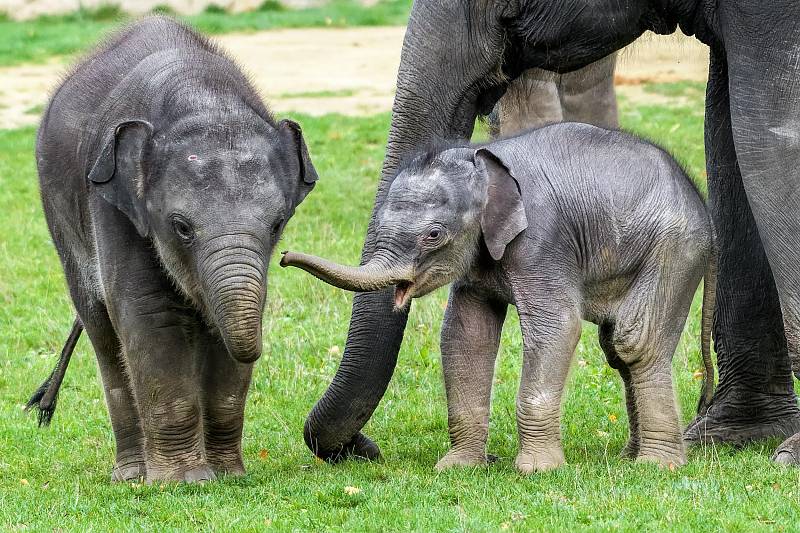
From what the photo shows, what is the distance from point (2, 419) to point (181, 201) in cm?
292

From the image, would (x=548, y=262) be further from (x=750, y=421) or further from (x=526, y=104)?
(x=526, y=104)

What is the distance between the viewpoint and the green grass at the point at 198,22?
2195 cm

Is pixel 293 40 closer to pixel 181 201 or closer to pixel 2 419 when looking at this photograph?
pixel 2 419

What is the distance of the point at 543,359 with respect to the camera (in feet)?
21.3

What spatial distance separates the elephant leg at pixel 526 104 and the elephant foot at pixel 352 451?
1.57 m

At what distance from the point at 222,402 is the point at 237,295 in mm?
1153

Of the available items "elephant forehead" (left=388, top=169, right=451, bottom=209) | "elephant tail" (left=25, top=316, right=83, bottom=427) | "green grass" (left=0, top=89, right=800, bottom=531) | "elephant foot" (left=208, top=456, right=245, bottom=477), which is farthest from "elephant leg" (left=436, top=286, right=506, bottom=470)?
"elephant tail" (left=25, top=316, right=83, bottom=427)

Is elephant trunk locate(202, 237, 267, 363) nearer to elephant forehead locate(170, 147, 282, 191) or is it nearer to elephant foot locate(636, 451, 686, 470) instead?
elephant forehead locate(170, 147, 282, 191)

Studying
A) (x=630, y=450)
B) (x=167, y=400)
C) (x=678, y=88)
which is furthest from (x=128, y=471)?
(x=678, y=88)

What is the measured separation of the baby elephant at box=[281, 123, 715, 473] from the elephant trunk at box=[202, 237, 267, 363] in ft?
1.50

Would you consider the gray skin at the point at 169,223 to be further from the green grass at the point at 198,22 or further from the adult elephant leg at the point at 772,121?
the green grass at the point at 198,22

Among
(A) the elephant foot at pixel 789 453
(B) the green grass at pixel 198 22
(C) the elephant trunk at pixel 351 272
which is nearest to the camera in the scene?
(C) the elephant trunk at pixel 351 272

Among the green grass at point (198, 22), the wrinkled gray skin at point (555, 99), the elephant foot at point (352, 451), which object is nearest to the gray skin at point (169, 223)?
the elephant foot at point (352, 451)

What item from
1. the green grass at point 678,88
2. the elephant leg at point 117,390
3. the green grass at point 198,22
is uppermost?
the green grass at point 678,88
